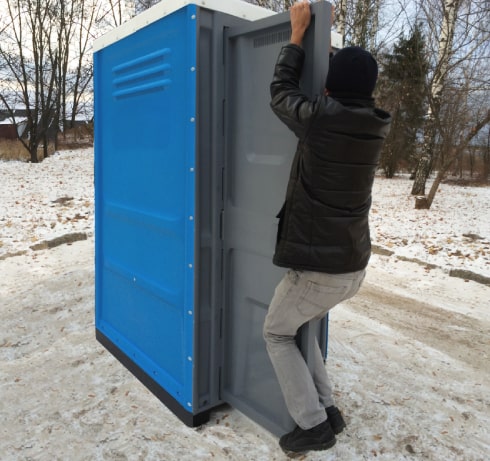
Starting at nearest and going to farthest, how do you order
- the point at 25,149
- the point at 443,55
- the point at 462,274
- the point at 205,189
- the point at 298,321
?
the point at 298,321, the point at 205,189, the point at 462,274, the point at 443,55, the point at 25,149

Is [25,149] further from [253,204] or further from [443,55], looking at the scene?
[253,204]

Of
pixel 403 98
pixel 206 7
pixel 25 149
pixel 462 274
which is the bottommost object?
pixel 462 274

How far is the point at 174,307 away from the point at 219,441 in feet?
2.42

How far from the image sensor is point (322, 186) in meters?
1.81

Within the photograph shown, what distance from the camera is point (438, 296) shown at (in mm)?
4672

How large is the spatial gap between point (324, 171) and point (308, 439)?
1305mm

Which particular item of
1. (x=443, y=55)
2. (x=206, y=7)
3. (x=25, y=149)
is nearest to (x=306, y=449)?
(x=206, y=7)

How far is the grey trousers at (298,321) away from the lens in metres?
1.95

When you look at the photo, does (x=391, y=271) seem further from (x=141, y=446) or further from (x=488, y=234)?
(x=141, y=446)

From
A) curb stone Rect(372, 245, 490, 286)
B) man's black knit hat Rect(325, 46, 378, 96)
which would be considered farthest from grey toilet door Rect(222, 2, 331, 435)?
curb stone Rect(372, 245, 490, 286)

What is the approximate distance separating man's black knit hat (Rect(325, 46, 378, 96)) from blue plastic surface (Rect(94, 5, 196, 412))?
740 mm

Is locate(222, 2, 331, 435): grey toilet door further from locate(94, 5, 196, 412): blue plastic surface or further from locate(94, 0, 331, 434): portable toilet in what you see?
locate(94, 5, 196, 412): blue plastic surface

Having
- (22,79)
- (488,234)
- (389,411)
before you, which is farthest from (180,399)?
(22,79)

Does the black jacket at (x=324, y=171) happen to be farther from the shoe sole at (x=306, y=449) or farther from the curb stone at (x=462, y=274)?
the curb stone at (x=462, y=274)
